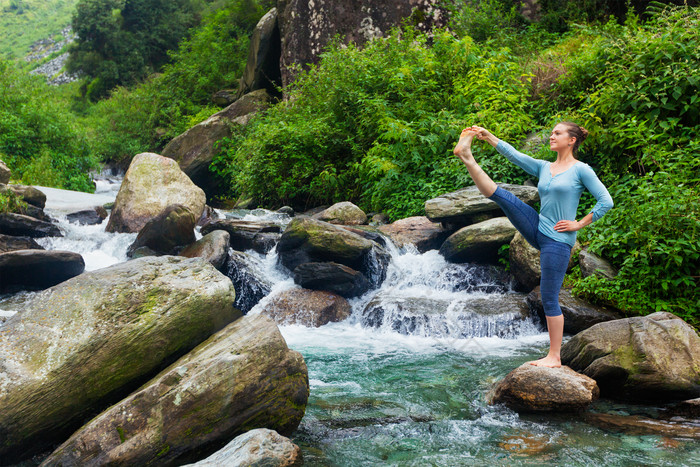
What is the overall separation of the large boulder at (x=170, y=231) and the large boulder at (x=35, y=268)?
124 cm

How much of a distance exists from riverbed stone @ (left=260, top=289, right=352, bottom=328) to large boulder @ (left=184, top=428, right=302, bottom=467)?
190 inches

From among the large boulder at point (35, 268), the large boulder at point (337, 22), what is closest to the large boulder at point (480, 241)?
the large boulder at point (35, 268)

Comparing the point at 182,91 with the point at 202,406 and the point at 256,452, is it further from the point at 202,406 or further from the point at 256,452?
the point at 256,452

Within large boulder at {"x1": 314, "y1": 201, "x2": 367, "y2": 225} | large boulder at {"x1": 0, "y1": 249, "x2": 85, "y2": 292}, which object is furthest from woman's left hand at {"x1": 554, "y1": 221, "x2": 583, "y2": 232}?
large boulder at {"x1": 0, "y1": 249, "x2": 85, "y2": 292}

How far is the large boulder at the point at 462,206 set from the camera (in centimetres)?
945

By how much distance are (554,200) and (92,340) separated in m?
3.72

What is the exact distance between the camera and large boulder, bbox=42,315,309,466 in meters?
3.29

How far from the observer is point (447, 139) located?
11.1m

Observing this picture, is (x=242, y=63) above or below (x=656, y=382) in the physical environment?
above

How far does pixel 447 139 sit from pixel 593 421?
765 cm

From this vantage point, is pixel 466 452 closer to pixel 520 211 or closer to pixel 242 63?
pixel 520 211

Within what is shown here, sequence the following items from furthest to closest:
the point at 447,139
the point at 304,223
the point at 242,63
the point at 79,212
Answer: the point at 242,63 → the point at 79,212 → the point at 447,139 → the point at 304,223

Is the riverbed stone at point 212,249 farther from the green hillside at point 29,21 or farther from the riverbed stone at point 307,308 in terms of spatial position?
the green hillside at point 29,21

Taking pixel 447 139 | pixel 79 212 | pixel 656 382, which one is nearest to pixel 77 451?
pixel 656 382
